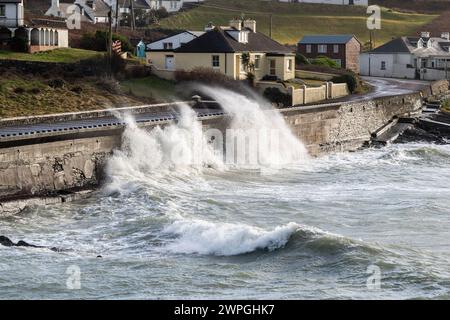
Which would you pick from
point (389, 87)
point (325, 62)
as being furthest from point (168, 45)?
point (389, 87)

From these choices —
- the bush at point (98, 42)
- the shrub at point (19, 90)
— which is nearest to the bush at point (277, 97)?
the shrub at point (19, 90)

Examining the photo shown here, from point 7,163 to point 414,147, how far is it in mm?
21483

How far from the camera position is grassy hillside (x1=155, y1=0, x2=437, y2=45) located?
84.4 m

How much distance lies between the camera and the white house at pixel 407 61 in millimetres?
66688

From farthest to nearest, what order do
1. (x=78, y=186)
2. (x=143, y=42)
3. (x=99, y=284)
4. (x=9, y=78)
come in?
(x=143, y=42), (x=9, y=78), (x=78, y=186), (x=99, y=284)

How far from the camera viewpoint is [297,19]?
297ft

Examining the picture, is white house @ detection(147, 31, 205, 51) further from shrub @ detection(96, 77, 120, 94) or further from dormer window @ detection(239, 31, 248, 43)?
shrub @ detection(96, 77, 120, 94)

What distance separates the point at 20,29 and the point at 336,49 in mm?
25025

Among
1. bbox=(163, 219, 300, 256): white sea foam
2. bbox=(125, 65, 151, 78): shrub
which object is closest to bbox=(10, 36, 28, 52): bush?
bbox=(125, 65, 151, 78): shrub

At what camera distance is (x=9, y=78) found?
44281 mm

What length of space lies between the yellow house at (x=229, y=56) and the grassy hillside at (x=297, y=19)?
1146 inches

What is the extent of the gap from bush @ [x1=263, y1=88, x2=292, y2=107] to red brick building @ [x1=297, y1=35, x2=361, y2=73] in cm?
2249
